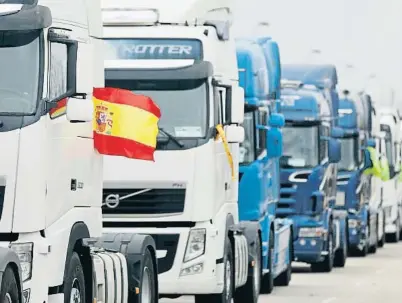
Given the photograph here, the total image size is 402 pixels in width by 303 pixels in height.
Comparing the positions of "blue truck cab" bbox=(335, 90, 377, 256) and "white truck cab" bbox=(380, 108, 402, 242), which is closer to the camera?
"blue truck cab" bbox=(335, 90, 377, 256)

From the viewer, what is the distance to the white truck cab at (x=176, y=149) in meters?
17.5

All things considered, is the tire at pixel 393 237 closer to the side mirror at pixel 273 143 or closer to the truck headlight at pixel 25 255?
the side mirror at pixel 273 143

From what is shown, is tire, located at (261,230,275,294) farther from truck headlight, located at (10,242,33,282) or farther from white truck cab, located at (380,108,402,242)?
white truck cab, located at (380,108,402,242)

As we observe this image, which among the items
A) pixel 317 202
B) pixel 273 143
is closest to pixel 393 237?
pixel 317 202

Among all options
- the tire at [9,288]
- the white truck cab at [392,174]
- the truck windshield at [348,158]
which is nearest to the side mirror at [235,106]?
the tire at [9,288]

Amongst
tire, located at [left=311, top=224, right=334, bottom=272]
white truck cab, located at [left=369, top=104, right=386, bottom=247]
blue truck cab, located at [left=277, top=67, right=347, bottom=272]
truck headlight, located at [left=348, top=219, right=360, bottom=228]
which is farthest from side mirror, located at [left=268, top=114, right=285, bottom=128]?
white truck cab, located at [left=369, top=104, right=386, bottom=247]

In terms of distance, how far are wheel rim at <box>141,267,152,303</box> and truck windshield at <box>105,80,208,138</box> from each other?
1.94m

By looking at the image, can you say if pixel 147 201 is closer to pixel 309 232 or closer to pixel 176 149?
pixel 176 149

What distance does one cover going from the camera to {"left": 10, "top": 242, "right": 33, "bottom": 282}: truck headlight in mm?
12016

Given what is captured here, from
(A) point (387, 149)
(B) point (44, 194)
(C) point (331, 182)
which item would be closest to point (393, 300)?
(C) point (331, 182)

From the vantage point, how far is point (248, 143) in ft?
72.1

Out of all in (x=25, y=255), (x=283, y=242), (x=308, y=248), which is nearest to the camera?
(x=25, y=255)

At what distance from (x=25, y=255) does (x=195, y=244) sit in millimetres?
5822

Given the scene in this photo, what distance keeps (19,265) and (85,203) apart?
2.42 m
